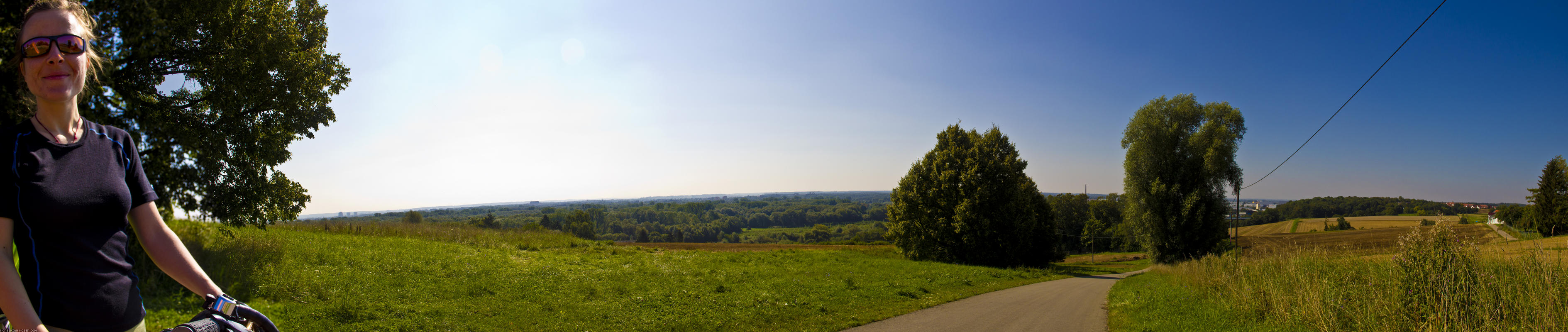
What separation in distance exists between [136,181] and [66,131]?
0.83ft

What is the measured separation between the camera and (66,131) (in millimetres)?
1671

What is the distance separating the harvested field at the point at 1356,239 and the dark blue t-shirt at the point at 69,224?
12045mm

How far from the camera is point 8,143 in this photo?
1.45 meters

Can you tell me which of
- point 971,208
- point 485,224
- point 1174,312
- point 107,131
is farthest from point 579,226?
point 107,131

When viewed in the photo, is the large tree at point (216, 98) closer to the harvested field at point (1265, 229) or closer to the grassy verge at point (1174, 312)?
the grassy verge at point (1174, 312)

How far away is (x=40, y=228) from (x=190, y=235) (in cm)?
1174

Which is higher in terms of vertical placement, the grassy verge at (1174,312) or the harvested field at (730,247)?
the grassy verge at (1174,312)

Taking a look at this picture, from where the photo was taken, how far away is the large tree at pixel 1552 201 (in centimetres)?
727

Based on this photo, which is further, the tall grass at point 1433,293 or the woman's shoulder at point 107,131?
the tall grass at point 1433,293

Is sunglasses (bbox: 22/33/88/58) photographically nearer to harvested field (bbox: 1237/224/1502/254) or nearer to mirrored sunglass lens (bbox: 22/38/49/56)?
mirrored sunglass lens (bbox: 22/38/49/56)

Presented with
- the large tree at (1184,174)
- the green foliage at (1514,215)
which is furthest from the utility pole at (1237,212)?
the green foliage at (1514,215)

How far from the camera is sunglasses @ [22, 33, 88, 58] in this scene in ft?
5.31

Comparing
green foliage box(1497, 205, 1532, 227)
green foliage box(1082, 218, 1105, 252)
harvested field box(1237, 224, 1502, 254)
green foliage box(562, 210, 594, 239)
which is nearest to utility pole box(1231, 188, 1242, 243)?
harvested field box(1237, 224, 1502, 254)

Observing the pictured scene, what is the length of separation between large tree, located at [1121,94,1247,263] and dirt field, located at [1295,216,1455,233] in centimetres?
325
